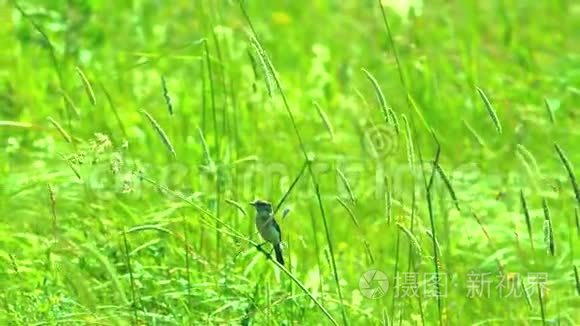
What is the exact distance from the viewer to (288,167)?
10.0 feet

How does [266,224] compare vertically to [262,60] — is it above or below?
below

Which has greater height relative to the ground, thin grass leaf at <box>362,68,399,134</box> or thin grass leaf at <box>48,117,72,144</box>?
thin grass leaf at <box>362,68,399,134</box>

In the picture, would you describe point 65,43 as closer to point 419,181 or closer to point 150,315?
point 419,181

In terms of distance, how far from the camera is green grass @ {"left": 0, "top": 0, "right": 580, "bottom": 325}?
6.75 feet

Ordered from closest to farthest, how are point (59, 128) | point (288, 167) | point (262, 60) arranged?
point (262, 60) < point (59, 128) < point (288, 167)

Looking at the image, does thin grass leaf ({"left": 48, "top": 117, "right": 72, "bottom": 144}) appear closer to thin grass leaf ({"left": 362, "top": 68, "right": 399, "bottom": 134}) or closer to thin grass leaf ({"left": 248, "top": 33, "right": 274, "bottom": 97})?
thin grass leaf ({"left": 248, "top": 33, "right": 274, "bottom": 97})

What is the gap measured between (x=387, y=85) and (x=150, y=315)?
222cm


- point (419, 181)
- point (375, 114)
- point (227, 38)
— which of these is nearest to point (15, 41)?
point (227, 38)

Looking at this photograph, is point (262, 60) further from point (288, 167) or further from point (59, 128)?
point (288, 167)

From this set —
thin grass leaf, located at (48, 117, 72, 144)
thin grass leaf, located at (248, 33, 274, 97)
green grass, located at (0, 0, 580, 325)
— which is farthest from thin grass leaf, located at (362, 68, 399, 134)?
thin grass leaf, located at (48, 117, 72, 144)

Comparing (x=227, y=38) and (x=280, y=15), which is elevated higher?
(x=280, y=15)

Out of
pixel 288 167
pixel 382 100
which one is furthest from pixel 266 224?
pixel 288 167

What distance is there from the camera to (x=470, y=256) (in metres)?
2.69

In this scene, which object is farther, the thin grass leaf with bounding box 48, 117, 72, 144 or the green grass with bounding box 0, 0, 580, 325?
the green grass with bounding box 0, 0, 580, 325
